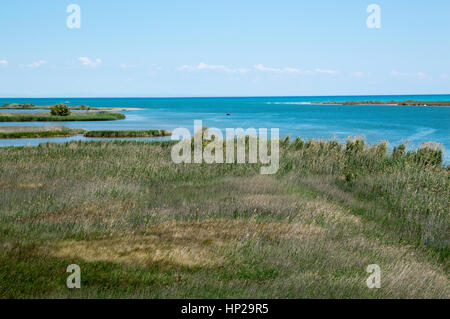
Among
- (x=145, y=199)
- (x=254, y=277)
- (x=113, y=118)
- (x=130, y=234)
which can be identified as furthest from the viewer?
(x=113, y=118)

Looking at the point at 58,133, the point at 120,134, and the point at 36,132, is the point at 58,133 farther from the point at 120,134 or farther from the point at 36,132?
the point at 120,134

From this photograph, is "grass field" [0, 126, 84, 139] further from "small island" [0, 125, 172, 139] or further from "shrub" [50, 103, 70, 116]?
"shrub" [50, 103, 70, 116]

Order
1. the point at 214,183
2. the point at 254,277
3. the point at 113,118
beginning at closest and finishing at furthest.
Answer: the point at 254,277 < the point at 214,183 < the point at 113,118

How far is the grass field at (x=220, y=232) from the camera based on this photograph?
304 inches

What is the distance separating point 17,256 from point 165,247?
10.3 ft

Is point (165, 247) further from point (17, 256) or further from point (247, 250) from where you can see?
point (17, 256)

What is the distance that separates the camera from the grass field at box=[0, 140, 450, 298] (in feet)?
25.4

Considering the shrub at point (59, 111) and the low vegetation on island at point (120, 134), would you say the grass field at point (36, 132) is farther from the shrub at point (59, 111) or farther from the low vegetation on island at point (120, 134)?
the shrub at point (59, 111)

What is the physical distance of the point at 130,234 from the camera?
1043 cm

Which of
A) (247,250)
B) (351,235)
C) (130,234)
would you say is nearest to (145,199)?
(130,234)

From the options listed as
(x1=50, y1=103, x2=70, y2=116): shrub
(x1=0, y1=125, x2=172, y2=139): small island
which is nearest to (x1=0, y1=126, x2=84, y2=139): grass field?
(x1=0, y1=125, x2=172, y2=139): small island

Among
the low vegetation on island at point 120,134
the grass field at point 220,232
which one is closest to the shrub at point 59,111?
the low vegetation on island at point 120,134
